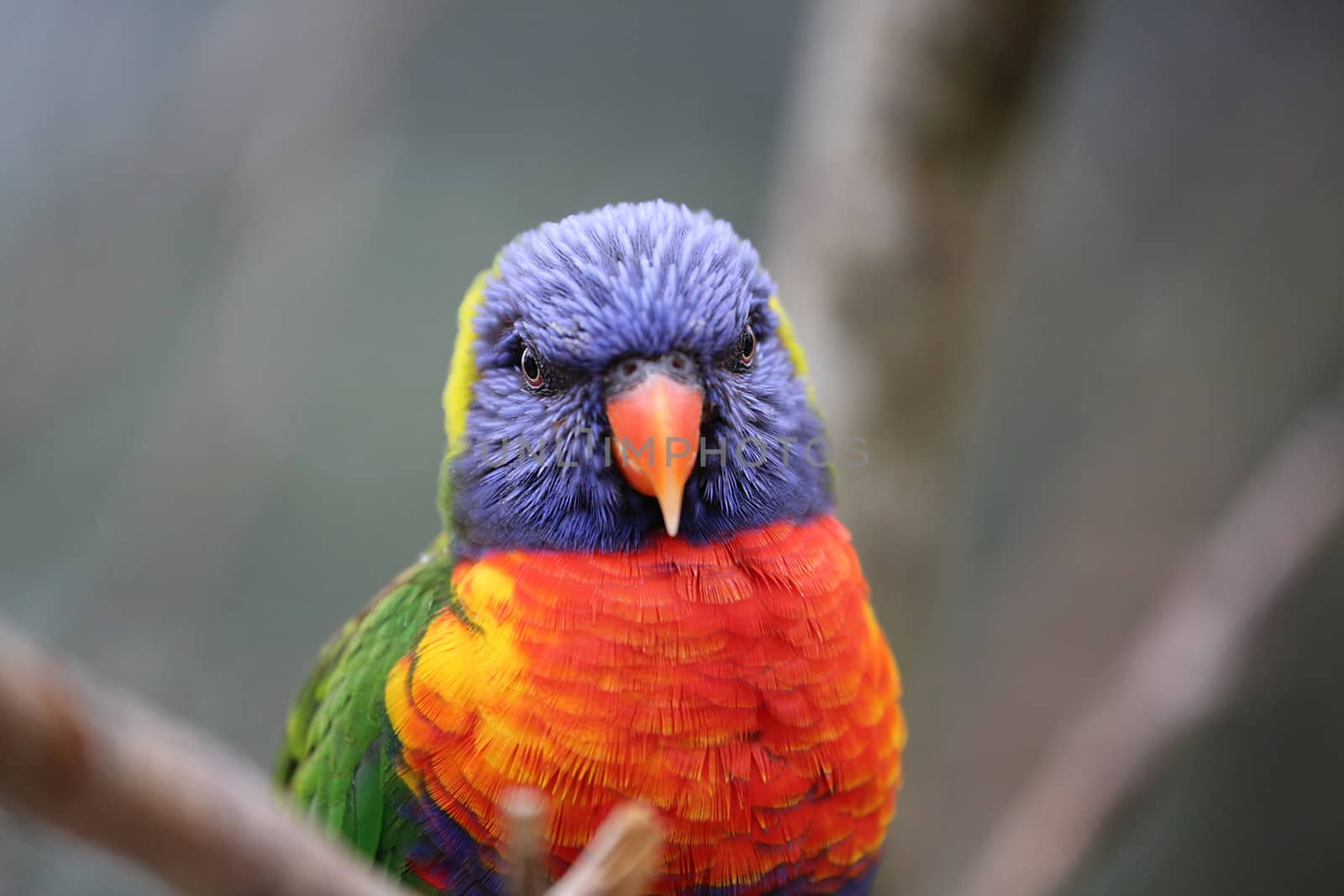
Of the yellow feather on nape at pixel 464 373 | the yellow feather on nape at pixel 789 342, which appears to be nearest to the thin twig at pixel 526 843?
the yellow feather on nape at pixel 464 373

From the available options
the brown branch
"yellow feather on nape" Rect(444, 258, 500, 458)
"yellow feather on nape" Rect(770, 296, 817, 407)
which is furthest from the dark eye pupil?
the brown branch

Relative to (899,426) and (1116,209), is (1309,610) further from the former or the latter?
(899,426)

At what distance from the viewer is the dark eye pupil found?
169cm

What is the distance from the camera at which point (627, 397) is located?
5.11ft

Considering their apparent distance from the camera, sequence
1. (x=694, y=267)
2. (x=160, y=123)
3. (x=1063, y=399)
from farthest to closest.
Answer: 1. (x=1063, y=399)
2. (x=160, y=123)
3. (x=694, y=267)

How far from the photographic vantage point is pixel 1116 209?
419cm

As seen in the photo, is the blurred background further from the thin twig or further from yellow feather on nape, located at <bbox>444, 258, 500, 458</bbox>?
the thin twig

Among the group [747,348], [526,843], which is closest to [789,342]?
[747,348]

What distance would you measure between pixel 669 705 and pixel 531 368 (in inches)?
23.7

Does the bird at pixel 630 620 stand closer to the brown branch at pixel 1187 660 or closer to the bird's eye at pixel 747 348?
the bird's eye at pixel 747 348

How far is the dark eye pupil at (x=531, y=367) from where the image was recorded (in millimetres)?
1694

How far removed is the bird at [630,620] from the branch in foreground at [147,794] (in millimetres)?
758

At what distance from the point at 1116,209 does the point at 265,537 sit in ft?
12.9


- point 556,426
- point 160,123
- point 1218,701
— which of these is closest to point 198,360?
point 160,123
